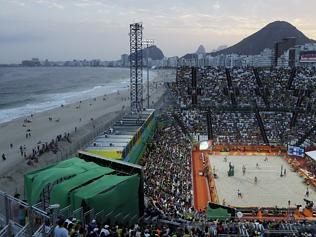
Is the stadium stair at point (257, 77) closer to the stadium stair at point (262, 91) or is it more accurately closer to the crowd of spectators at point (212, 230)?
the stadium stair at point (262, 91)

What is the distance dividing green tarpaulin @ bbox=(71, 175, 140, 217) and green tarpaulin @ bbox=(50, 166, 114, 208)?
0.26 metres

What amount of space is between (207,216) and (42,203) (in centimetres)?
963

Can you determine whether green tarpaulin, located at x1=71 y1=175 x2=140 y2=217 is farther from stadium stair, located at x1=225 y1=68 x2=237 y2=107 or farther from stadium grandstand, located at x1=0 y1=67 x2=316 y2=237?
stadium stair, located at x1=225 y1=68 x2=237 y2=107

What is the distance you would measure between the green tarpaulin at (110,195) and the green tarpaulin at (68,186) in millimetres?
263

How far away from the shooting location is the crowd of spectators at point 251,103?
4403 cm

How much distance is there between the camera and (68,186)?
44.3ft

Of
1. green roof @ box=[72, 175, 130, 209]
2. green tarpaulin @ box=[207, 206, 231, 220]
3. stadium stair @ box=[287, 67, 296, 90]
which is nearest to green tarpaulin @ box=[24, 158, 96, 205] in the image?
green roof @ box=[72, 175, 130, 209]

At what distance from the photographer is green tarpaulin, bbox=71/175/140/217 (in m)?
12.9

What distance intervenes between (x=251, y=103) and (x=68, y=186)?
40.8m

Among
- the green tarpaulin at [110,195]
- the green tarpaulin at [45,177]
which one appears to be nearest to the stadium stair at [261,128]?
the green tarpaulin at [110,195]

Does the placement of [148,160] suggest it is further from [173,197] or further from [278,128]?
[278,128]

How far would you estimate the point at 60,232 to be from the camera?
923 centimetres

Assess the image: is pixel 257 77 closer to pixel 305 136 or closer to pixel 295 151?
pixel 305 136

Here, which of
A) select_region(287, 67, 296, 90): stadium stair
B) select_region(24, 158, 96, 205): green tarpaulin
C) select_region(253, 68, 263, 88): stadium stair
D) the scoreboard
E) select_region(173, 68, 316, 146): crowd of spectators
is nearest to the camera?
select_region(24, 158, 96, 205): green tarpaulin
